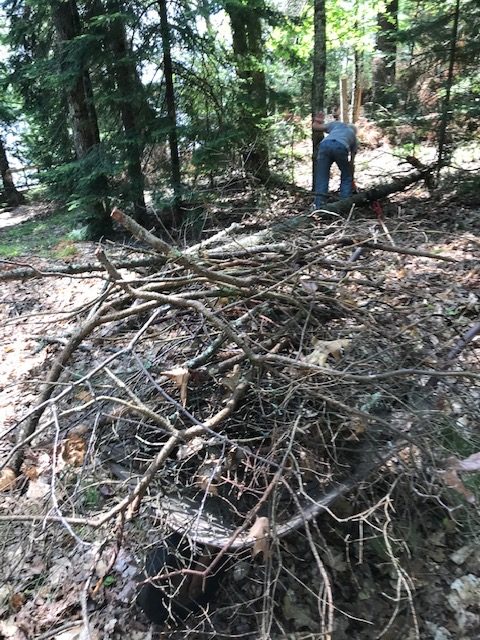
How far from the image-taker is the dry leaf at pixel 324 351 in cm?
271

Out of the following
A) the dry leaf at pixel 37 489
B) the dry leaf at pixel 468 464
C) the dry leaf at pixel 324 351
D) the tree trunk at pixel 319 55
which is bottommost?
the dry leaf at pixel 37 489

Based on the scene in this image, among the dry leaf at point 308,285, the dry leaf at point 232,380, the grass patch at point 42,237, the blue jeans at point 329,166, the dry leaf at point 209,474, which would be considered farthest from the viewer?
the grass patch at point 42,237

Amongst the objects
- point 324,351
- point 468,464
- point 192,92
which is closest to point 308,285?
point 324,351

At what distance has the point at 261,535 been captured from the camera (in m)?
2.11

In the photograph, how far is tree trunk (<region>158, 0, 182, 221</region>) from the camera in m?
7.65

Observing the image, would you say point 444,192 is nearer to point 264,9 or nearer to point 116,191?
point 264,9

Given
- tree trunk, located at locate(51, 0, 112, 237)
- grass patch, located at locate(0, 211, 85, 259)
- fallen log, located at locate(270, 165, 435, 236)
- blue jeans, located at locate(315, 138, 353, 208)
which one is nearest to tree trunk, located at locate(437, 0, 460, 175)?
fallen log, located at locate(270, 165, 435, 236)

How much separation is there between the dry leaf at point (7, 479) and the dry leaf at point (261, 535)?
1.72 meters

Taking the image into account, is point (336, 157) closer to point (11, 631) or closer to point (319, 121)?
point (319, 121)

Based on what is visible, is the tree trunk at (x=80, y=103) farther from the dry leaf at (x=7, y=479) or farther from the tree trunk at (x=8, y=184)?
the tree trunk at (x=8, y=184)

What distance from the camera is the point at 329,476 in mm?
2275

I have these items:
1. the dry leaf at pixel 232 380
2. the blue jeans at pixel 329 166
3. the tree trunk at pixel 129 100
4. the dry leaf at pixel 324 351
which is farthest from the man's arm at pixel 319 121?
the dry leaf at pixel 232 380

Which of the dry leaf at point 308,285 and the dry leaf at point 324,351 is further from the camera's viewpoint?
the dry leaf at point 308,285

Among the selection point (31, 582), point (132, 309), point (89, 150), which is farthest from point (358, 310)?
point (89, 150)
